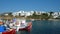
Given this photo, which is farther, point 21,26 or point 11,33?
point 21,26

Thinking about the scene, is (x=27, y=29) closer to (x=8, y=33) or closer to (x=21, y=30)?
(x=21, y=30)

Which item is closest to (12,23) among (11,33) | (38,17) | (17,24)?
(17,24)

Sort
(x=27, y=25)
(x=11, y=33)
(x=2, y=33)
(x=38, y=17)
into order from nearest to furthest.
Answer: (x=2, y=33)
(x=11, y=33)
(x=27, y=25)
(x=38, y=17)

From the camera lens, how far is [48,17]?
400ft

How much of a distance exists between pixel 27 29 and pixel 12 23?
10.0ft

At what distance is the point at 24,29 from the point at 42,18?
276ft

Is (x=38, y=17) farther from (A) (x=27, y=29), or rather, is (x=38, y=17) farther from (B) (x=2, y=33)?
(B) (x=2, y=33)

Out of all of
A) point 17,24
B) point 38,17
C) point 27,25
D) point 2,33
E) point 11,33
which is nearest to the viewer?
point 2,33

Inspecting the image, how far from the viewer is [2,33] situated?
2320 centimetres

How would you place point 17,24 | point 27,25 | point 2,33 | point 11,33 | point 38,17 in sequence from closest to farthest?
point 2,33, point 11,33, point 17,24, point 27,25, point 38,17

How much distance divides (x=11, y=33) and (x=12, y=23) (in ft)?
35.0

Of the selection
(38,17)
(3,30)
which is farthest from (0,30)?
(38,17)

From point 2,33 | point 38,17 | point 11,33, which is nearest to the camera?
point 2,33

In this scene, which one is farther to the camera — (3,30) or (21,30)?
(21,30)
